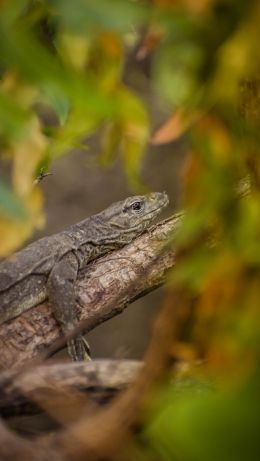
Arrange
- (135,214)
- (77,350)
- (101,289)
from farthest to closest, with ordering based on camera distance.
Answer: (135,214) < (77,350) < (101,289)

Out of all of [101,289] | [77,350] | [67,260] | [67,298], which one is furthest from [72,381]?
[67,260]

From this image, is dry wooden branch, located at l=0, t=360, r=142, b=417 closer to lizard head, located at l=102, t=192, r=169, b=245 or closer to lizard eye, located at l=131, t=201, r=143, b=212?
lizard head, located at l=102, t=192, r=169, b=245

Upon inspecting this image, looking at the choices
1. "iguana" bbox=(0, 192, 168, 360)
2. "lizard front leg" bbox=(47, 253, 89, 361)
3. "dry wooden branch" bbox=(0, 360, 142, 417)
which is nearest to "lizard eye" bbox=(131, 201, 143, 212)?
"iguana" bbox=(0, 192, 168, 360)

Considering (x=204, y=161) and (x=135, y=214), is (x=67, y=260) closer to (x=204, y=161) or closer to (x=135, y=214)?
(x=135, y=214)

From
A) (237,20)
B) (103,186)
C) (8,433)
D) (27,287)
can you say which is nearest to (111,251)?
(27,287)

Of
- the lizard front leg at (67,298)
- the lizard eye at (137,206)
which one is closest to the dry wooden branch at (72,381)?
the lizard front leg at (67,298)

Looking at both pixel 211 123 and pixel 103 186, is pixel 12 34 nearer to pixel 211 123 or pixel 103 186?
pixel 211 123
